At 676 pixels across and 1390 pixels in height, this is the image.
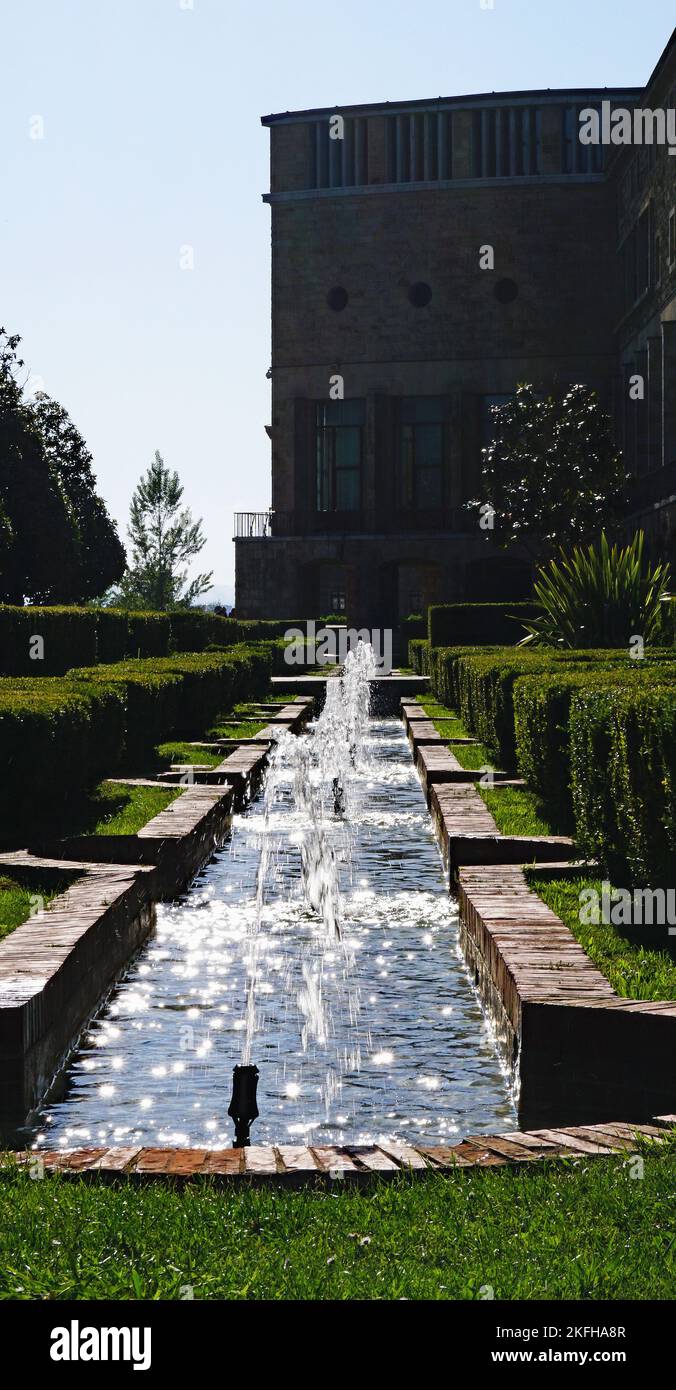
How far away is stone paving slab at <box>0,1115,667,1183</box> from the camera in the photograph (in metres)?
4.22

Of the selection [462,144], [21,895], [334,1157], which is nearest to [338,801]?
[21,895]

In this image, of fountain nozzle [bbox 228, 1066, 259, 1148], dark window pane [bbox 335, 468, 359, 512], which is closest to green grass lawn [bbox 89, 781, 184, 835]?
fountain nozzle [bbox 228, 1066, 259, 1148]

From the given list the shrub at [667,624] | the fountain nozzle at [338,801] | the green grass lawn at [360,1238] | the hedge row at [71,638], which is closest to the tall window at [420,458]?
the hedge row at [71,638]

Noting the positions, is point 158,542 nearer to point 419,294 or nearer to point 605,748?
point 419,294

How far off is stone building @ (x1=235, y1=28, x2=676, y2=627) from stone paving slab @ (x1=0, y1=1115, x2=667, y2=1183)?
4451 centimetres

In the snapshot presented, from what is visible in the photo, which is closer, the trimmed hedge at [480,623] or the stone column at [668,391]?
the trimmed hedge at [480,623]

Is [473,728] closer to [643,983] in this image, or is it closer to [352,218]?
[643,983]

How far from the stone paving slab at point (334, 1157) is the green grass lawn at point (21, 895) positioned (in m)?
2.43

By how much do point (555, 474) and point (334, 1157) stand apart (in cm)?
3427

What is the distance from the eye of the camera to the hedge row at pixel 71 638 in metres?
19.0

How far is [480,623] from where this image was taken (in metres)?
30.7

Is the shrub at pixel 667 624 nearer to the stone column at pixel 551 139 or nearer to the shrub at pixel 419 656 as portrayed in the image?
the shrub at pixel 419 656
